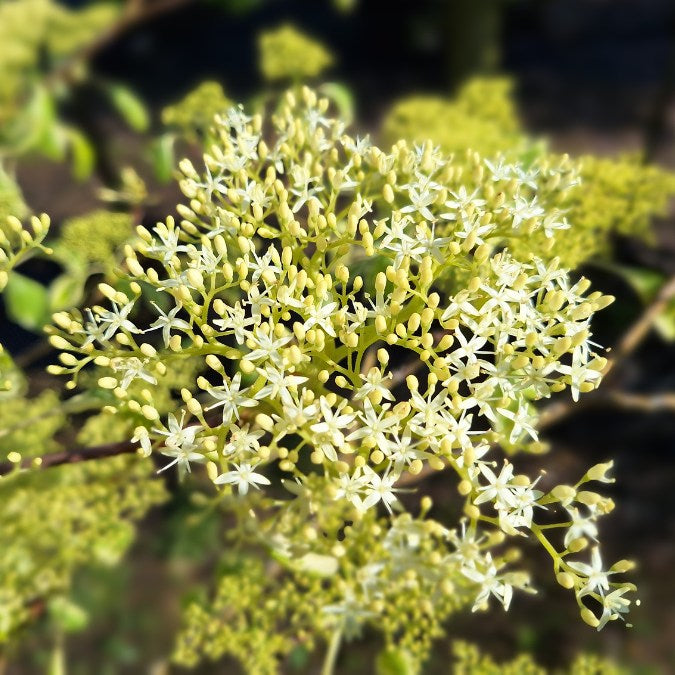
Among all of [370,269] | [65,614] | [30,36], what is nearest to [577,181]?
[370,269]

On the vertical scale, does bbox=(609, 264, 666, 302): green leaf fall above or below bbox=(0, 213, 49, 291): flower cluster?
below

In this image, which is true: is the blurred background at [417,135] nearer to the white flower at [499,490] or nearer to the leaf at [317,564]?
the leaf at [317,564]

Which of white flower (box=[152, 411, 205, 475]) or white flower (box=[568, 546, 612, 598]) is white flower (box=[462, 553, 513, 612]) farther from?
white flower (box=[152, 411, 205, 475])

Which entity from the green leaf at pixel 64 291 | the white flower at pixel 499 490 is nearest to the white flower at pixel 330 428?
the white flower at pixel 499 490

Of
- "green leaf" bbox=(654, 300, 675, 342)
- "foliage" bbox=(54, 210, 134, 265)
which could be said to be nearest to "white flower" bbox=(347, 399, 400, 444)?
"foliage" bbox=(54, 210, 134, 265)

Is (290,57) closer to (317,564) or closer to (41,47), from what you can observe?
(317,564)

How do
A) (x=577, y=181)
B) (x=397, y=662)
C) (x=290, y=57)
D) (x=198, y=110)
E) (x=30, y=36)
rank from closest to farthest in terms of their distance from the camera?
1. (x=577, y=181)
2. (x=397, y=662)
3. (x=198, y=110)
4. (x=290, y=57)
5. (x=30, y=36)
